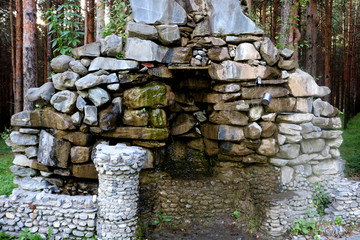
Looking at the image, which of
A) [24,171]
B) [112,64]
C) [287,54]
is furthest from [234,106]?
[24,171]

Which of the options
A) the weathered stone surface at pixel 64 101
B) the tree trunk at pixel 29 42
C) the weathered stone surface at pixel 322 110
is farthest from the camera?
the tree trunk at pixel 29 42

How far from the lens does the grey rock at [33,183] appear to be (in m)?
5.12

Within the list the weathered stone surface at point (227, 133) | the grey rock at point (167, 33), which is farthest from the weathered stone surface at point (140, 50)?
the weathered stone surface at point (227, 133)

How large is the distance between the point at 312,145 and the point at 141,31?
4.38 metres

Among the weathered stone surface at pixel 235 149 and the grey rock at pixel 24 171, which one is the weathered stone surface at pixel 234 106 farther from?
the grey rock at pixel 24 171

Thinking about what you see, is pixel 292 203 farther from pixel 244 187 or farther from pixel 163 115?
pixel 163 115

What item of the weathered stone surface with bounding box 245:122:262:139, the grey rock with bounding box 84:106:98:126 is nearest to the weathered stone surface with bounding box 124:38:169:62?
the grey rock with bounding box 84:106:98:126

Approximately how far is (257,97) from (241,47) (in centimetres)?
110

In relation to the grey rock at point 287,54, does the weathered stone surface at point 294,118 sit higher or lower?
lower

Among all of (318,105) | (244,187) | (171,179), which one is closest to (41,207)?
(171,179)

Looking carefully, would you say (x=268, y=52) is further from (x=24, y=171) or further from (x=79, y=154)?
(x=24, y=171)

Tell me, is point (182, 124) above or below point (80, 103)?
below

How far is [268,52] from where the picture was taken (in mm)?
5320

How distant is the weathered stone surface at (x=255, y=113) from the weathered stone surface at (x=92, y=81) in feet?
9.46
